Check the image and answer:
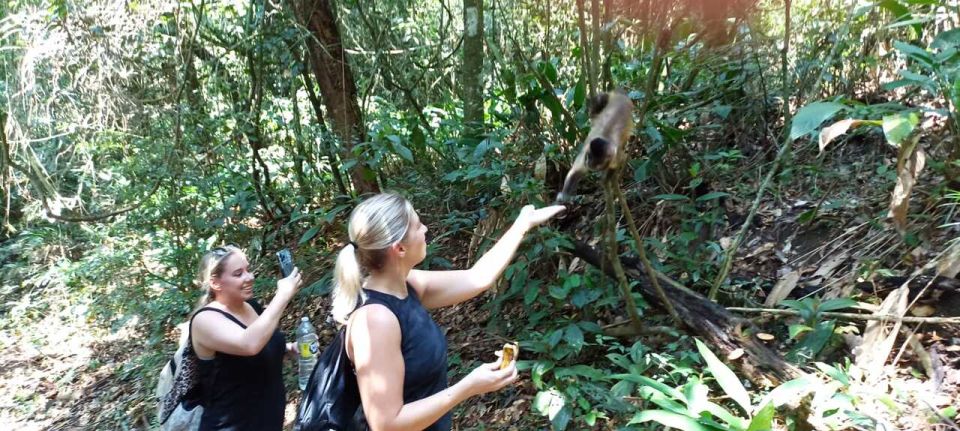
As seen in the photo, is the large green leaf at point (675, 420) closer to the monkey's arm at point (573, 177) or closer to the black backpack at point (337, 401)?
the monkey's arm at point (573, 177)

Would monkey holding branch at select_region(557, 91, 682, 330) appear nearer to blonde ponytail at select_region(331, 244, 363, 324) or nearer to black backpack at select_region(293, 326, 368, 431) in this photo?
blonde ponytail at select_region(331, 244, 363, 324)

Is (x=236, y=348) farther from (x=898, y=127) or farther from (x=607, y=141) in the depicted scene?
(x=898, y=127)

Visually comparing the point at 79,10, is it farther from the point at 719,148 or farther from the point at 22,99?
the point at 719,148

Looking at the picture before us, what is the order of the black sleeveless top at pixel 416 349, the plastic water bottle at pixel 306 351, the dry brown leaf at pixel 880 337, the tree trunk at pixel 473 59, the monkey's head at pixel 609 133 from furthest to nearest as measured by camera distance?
the tree trunk at pixel 473 59 < the dry brown leaf at pixel 880 337 < the plastic water bottle at pixel 306 351 < the monkey's head at pixel 609 133 < the black sleeveless top at pixel 416 349

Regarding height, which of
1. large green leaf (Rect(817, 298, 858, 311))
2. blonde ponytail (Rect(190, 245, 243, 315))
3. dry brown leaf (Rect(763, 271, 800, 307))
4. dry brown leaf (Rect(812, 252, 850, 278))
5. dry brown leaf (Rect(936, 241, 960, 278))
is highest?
blonde ponytail (Rect(190, 245, 243, 315))

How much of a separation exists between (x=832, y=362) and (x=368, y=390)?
2447 millimetres

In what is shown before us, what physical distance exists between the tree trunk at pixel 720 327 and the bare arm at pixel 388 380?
67.0 inches

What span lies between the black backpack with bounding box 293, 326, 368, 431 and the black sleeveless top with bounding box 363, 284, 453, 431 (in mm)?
171

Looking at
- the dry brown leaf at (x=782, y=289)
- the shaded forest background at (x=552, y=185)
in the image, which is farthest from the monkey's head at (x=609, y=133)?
the dry brown leaf at (x=782, y=289)

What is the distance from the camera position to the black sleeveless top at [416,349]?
2.05m

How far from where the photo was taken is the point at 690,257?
4.26m

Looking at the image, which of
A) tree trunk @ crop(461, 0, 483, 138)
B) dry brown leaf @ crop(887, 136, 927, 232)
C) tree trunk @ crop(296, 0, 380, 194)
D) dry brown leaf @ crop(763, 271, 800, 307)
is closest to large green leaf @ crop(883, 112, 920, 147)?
dry brown leaf @ crop(887, 136, 927, 232)

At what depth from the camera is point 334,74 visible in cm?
607

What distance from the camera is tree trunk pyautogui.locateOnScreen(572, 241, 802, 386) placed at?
315 cm
